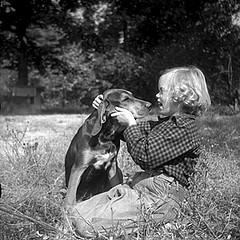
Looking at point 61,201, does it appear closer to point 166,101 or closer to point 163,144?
point 163,144

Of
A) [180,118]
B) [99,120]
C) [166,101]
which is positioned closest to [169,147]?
[180,118]

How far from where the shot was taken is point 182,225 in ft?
10.2

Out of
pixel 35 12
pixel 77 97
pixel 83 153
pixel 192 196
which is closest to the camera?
pixel 192 196

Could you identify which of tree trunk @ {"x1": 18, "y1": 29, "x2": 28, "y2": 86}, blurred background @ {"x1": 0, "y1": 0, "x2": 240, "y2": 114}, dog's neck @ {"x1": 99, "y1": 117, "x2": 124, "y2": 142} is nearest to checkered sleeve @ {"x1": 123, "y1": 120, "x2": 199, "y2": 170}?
dog's neck @ {"x1": 99, "y1": 117, "x2": 124, "y2": 142}

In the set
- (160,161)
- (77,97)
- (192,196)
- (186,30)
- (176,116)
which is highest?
(186,30)

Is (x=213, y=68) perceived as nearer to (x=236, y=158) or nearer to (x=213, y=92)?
(x=213, y=92)

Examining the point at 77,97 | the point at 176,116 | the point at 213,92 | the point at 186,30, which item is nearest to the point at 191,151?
the point at 176,116

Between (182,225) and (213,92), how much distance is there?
12.9 meters

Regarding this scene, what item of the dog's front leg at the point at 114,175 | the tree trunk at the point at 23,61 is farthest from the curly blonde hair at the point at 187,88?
the tree trunk at the point at 23,61

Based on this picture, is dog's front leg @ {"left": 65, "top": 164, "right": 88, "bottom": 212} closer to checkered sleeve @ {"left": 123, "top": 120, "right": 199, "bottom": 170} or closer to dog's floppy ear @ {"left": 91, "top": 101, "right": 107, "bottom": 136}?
dog's floppy ear @ {"left": 91, "top": 101, "right": 107, "bottom": 136}

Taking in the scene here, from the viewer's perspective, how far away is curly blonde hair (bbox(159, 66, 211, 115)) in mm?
3523

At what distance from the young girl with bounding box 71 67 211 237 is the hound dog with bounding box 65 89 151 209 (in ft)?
1.77

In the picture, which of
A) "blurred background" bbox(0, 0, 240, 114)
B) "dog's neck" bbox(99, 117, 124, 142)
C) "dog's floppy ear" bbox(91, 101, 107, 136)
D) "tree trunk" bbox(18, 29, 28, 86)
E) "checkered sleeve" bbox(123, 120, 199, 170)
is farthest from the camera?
"tree trunk" bbox(18, 29, 28, 86)

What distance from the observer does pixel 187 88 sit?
352 centimetres
